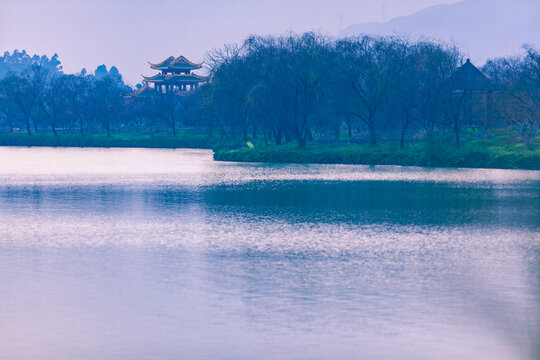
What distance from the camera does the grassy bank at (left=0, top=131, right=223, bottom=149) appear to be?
10944 cm

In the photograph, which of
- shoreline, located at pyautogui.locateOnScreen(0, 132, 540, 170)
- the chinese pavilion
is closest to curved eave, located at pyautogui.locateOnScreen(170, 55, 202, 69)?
the chinese pavilion

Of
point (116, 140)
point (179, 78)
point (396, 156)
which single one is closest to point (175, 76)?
point (179, 78)

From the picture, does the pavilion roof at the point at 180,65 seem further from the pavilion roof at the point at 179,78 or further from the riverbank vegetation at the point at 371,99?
the riverbank vegetation at the point at 371,99

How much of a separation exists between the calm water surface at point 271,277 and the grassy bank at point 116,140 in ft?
A: 238

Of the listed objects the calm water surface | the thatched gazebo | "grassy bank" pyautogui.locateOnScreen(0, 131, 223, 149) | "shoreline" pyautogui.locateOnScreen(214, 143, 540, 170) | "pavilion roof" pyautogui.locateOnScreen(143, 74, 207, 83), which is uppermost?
"pavilion roof" pyautogui.locateOnScreen(143, 74, 207, 83)

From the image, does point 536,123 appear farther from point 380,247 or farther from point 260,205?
point 380,247

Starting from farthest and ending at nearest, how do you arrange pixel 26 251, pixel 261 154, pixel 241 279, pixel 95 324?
pixel 261 154
pixel 26 251
pixel 241 279
pixel 95 324

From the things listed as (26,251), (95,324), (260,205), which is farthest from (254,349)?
(260,205)

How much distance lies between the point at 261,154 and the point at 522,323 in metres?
58.5

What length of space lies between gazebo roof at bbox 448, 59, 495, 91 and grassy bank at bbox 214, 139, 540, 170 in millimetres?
10891

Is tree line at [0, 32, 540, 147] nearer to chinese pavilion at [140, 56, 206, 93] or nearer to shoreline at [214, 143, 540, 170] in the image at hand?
shoreline at [214, 143, 540, 170]

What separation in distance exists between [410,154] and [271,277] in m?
47.7

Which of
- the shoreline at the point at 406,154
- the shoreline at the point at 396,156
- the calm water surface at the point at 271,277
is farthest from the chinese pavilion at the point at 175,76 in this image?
the calm water surface at the point at 271,277

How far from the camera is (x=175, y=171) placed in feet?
190
